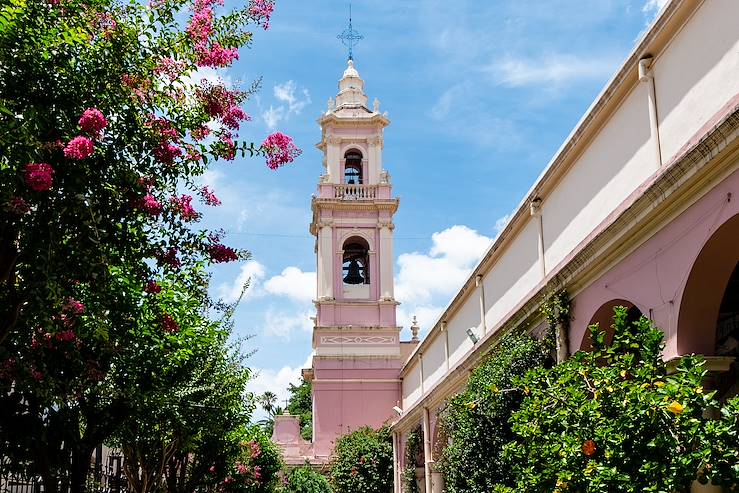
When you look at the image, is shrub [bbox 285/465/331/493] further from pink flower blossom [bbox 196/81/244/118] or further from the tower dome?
pink flower blossom [bbox 196/81/244/118]

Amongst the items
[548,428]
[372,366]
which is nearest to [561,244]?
[548,428]

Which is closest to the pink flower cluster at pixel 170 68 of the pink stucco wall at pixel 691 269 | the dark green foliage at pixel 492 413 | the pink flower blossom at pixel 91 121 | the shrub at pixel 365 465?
the pink flower blossom at pixel 91 121

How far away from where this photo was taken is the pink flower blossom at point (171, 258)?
29.5ft

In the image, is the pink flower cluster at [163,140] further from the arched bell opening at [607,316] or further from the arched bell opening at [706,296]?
the arched bell opening at [607,316]

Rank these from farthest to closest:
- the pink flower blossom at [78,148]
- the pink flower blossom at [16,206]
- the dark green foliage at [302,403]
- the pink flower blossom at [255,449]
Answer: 1. the dark green foliage at [302,403]
2. the pink flower blossom at [255,449]
3. the pink flower blossom at [78,148]
4. the pink flower blossom at [16,206]

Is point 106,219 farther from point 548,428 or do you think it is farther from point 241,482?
point 241,482

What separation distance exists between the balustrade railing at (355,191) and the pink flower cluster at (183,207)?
31556 mm

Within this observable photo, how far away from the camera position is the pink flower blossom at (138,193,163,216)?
8.12 m

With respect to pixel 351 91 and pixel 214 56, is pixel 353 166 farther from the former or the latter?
pixel 214 56

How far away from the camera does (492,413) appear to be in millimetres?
14609

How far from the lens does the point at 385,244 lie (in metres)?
39.9

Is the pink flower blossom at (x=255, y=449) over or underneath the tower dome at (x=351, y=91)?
underneath

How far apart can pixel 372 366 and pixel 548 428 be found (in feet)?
101

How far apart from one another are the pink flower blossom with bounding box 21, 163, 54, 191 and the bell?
33746 mm
